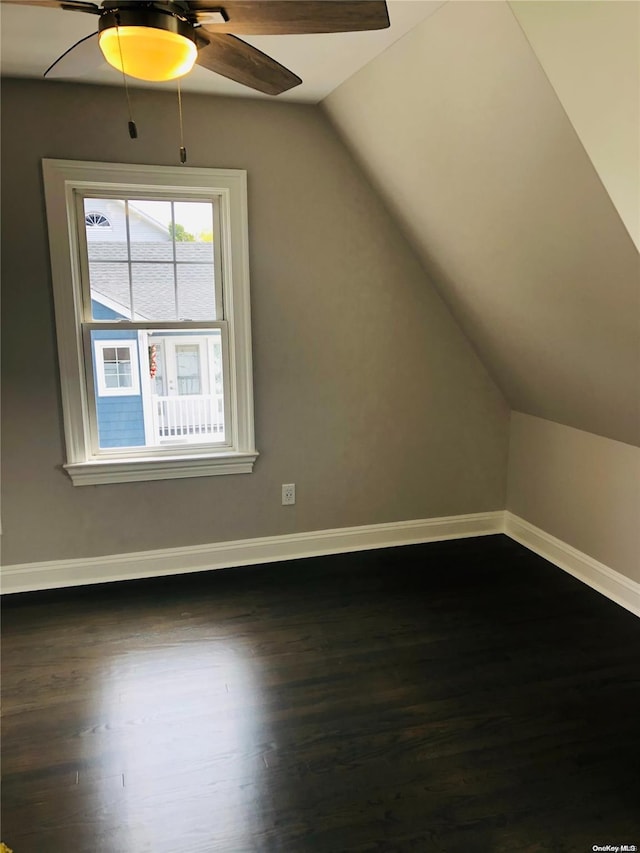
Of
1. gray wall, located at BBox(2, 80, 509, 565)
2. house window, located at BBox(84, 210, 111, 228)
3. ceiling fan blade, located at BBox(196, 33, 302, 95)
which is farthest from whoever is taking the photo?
house window, located at BBox(84, 210, 111, 228)

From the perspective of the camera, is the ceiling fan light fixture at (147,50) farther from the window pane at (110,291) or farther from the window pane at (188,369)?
the window pane at (188,369)

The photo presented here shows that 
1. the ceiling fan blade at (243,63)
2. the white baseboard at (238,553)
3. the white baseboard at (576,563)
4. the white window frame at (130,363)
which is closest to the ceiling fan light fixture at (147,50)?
the ceiling fan blade at (243,63)

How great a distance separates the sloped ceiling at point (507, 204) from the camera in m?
1.79

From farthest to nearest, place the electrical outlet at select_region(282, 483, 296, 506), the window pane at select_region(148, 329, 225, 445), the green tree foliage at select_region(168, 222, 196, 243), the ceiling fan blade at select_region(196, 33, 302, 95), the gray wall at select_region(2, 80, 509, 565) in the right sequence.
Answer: the electrical outlet at select_region(282, 483, 296, 506) < the window pane at select_region(148, 329, 225, 445) < the green tree foliage at select_region(168, 222, 196, 243) < the gray wall at select_region(2, 80, 509, 565) < the ceiling fan blade at select_region(196, 33, 302, 95)

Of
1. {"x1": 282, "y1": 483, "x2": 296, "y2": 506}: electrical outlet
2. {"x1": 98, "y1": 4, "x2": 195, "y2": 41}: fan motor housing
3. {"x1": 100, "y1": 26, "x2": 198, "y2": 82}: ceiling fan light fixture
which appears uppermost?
{"x1": 98, "y1": 4, "x2": 195, "y2": 41}: fan motor housing

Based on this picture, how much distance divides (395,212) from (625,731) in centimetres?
247

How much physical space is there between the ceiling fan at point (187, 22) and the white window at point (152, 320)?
1.35 metres

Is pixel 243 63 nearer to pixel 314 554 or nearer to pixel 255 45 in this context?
pixel 255 45

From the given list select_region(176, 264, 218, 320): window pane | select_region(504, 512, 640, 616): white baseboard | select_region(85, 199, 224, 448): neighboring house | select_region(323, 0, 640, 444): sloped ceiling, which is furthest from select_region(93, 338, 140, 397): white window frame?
select_region(504, 512, 640, 616): white baseboard

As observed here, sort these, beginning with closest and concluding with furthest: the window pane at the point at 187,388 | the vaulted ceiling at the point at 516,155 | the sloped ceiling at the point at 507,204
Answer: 1. the vaulted ceiling at the point at 516,155
2. the sloped ceiling at the point at 507,204
3. the window pane at the point at 187,388

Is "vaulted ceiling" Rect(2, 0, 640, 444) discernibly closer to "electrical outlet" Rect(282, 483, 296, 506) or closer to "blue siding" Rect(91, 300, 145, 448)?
"blue siding" Rect(91, 300, 145, 448)

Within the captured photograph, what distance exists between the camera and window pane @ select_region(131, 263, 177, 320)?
2.90m

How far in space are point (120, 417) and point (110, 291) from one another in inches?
24.6

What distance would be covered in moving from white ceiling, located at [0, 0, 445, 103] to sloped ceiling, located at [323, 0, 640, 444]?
0.21 feet
